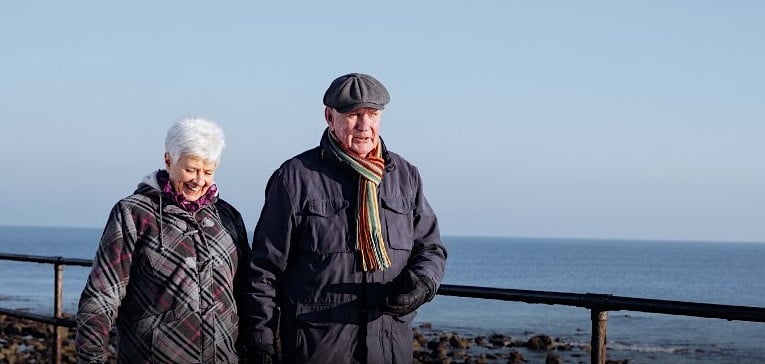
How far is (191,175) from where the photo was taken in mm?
3461

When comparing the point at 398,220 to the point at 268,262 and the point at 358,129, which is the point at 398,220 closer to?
the point at 358,129

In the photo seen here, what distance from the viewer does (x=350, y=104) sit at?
350 cm

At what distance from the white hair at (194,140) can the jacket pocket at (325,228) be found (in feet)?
1.15

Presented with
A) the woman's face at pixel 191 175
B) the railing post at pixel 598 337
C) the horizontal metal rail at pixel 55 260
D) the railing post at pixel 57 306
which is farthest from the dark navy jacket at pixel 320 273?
the railing post at pixel 57 306

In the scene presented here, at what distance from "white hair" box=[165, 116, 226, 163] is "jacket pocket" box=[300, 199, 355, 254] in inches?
13.8

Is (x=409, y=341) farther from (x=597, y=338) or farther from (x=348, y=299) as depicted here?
(x=597, y=338)

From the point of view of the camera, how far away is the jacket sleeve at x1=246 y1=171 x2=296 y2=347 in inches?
137

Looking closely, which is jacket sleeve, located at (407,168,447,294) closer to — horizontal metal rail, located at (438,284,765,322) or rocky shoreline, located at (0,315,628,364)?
horizontal metal rail, located at (438,284,765,322)

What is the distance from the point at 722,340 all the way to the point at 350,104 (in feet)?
116

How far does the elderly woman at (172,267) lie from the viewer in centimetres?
342

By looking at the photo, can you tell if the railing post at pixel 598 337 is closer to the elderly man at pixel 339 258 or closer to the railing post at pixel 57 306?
the elderly man at pixel 339 258

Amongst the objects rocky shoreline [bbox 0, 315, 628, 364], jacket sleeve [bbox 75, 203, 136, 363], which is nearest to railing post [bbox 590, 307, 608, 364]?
jacket sleeve [bbox 75, 203, 136, 363]

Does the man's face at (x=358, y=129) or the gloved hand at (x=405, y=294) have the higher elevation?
the man's face at (x=358, y=129)

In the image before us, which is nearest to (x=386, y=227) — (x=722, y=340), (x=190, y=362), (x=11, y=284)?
(x=190, y=362)
